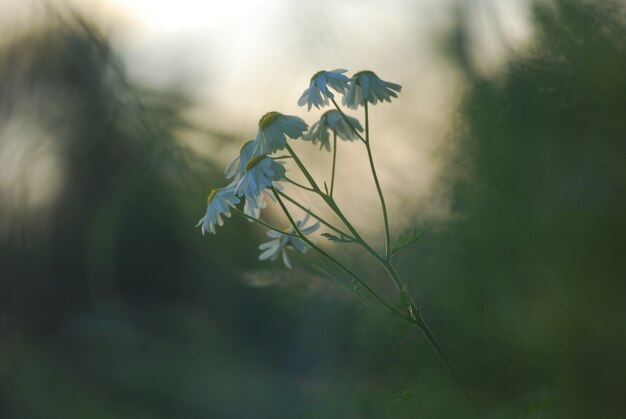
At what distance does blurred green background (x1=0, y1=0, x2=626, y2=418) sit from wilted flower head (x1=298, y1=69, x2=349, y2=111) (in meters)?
0.11

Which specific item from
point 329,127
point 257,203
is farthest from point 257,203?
point 329,127

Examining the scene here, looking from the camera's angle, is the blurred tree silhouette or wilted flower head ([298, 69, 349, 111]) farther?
wilted flower head ([298, 69, 349, 111])

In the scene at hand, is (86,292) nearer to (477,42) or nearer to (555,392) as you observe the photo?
(477,42)

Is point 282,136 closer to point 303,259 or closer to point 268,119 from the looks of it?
point 268,119

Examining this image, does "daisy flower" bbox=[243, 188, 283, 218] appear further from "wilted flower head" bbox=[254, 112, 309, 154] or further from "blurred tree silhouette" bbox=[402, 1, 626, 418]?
"blurred tree silhouette" bbox=[402, 1, 626, 418]

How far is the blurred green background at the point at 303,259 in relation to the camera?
43 cm

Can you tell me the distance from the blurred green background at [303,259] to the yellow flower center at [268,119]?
0.47 feet

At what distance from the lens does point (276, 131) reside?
490mm

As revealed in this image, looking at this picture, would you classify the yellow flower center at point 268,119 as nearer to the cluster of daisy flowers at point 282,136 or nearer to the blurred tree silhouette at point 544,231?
the cluster of daisy flowers at point 282,136

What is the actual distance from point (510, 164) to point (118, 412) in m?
0.44

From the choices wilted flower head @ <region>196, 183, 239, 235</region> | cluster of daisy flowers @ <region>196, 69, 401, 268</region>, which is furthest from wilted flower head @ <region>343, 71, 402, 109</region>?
wilted flower head @ <region>196, 183, 239, 235</region>

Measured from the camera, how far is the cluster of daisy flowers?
46 cm

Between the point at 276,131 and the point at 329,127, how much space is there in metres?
0.08

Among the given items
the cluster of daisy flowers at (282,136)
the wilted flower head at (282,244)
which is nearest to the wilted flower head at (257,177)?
the cluster of daisy flowers at (282,136)
